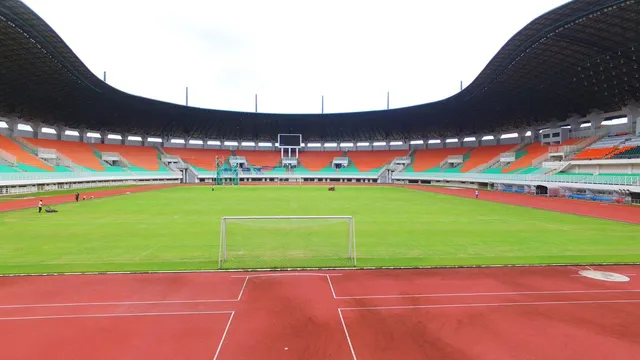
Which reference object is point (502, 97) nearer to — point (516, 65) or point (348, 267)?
point (516, 65)

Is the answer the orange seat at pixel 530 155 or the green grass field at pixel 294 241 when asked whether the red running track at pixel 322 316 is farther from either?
the orange seat at pixel 530 155

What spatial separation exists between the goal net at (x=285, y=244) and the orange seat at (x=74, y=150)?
5398cm

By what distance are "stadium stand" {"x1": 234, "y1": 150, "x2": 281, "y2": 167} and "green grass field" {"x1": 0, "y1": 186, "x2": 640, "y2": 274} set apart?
65.3 meters

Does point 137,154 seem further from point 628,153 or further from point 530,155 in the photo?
point 628,153

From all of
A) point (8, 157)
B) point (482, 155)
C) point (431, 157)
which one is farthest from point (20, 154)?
point (482, 155)

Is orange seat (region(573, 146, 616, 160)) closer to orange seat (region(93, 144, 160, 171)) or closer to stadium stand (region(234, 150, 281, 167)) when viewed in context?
stadium stand (region(234, 150, 281, 167))

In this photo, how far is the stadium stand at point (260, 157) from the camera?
3472 inches

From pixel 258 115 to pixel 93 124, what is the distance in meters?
35.4

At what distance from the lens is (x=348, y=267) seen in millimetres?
11062

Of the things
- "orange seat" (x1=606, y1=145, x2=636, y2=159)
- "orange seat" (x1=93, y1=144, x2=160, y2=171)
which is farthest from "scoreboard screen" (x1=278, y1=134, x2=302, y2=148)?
"orange seat" (x1=606, y1=145, x2=636, y2=159)

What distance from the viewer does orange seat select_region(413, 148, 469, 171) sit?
76.9 metres

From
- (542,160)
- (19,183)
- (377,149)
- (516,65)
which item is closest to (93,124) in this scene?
(19,183)

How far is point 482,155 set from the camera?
69125mm

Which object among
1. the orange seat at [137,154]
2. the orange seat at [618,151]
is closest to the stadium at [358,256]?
the orange seat at [618,151]
